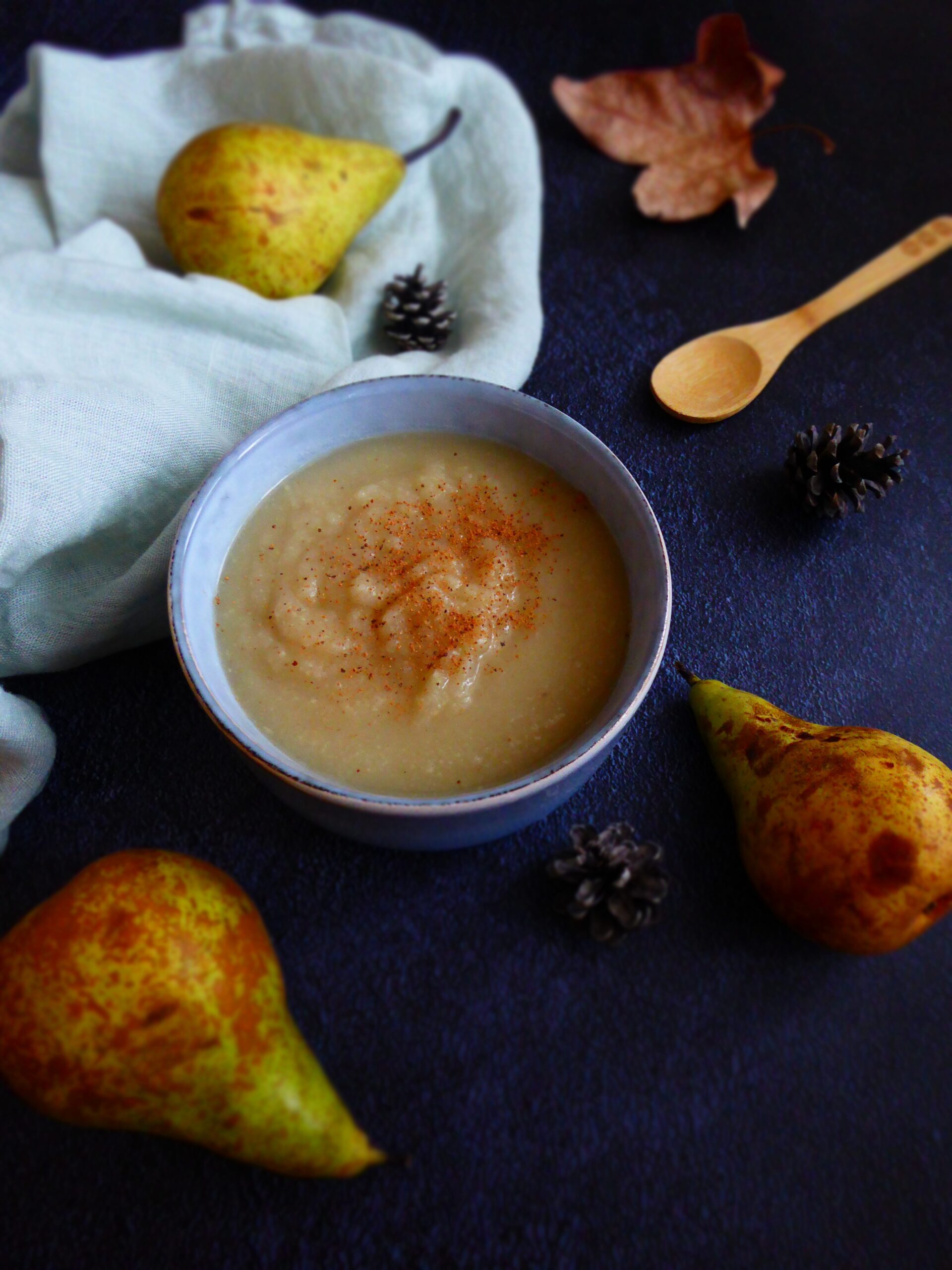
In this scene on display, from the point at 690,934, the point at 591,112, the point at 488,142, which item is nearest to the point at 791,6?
the point at 591,112

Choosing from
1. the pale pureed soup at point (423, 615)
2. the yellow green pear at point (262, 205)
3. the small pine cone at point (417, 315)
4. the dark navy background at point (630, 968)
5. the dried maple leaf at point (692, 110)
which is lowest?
the dark navy background at point (630, 968)

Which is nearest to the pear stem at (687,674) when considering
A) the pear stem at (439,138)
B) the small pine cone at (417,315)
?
the small pine cone at (417,315)

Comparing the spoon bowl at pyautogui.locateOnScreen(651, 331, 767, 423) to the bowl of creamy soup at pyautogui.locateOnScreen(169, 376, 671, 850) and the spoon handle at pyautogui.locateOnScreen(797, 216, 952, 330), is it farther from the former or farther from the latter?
the bowl of creamy soup at pyautogui.locateOnScreen(169, 376, 671, 850)

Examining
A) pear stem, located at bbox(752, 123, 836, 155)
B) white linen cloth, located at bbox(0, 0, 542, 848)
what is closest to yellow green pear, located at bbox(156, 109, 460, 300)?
white linen cloth, located at bbox(0, 0, 542, 848)

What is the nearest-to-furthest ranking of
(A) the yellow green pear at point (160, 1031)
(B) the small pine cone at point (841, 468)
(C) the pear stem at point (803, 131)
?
(A) the yellow green pear at point (160, 1031) → (B) the small pine cone at point (841, 468) → (C) the pear stem at point (803, 131)

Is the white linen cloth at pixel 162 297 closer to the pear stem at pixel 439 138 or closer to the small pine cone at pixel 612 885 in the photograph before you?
the pear stem at pixel 439 138

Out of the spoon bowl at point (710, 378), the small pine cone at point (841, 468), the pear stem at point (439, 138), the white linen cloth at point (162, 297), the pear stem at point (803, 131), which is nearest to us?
the white linen cloth at point (162, 297)

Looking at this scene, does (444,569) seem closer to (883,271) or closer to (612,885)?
(612,885)
